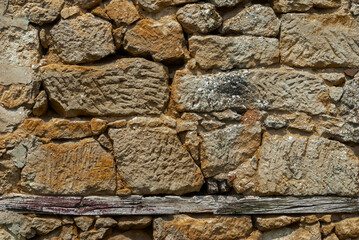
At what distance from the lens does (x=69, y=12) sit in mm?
2463

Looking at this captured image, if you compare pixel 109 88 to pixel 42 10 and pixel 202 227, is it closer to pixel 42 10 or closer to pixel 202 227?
pixel 42 10

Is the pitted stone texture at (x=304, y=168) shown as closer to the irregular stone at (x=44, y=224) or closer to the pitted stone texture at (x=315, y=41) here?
the pitted stone texture at (x=315, y=41)

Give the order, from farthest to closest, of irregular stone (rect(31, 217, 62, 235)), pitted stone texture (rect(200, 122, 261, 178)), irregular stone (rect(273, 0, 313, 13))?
irregular stone (rect(273, 0, 313, 13))
pitted stone texture (rect(200, 122, 261, 178))
irregular stone (rect(31, 217, 62, 235))

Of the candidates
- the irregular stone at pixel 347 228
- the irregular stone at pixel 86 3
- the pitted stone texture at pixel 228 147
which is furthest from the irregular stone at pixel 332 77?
the irregular stone at pixel 86 3

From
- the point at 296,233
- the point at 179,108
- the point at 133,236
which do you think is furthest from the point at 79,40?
the point at 296,233

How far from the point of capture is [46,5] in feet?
8.10

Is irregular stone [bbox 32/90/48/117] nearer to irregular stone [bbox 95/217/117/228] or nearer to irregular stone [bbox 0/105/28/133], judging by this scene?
irregular stone [bbox 0/105/28/133]

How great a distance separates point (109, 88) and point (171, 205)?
83 cm

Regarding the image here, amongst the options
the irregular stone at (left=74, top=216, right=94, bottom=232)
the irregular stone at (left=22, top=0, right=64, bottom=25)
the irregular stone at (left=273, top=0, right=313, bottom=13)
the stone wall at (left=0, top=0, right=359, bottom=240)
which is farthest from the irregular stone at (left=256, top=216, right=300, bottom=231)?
the irregular stone at (left=22, top=0, right=64, bottom=25)

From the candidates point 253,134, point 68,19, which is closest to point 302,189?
point 253,134

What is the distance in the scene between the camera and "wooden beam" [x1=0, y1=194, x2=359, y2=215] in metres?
2.42

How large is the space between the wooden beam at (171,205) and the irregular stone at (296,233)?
4.7 inches

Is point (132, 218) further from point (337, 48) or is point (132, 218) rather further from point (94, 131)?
point (337, 48)

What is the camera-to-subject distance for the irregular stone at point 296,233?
2590mm
